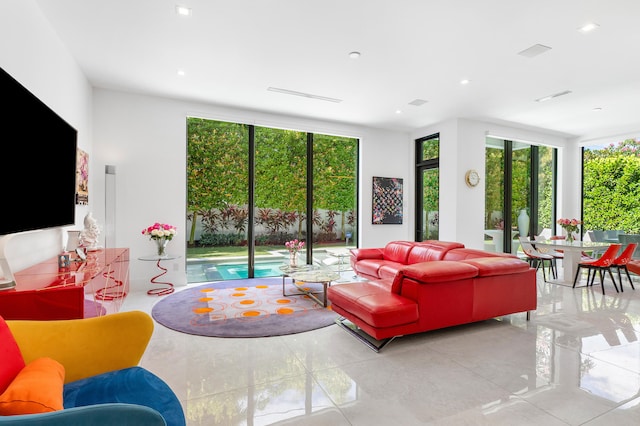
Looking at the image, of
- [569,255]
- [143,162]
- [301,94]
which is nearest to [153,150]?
[143,162]

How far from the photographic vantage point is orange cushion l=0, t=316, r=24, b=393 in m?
1.20

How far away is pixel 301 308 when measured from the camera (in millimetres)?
4090

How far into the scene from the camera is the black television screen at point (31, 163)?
6.19 ft

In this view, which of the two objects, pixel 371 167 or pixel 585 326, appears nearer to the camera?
pixel 585 326

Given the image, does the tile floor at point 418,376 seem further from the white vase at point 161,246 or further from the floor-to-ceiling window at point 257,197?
the floor-to-ceiling window at point 257,197

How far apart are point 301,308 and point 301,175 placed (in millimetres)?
3049

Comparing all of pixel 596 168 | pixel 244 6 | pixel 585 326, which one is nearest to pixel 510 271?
pixel 585 326

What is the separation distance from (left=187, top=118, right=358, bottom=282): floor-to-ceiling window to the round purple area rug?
85cm

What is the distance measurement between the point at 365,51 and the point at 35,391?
3852mm

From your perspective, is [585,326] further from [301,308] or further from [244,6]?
[244,6]

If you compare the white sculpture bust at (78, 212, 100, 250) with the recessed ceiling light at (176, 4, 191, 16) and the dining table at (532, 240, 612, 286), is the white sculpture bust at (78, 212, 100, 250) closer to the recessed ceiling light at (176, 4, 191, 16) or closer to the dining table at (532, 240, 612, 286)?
the recessed ceiling light at (176, 4, 191, 16)

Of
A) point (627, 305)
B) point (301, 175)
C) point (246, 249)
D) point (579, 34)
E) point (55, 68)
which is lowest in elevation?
point (627, 305)

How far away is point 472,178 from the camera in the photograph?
6.37 metres

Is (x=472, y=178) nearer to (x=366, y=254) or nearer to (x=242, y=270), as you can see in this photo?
(x=366, y=254)
